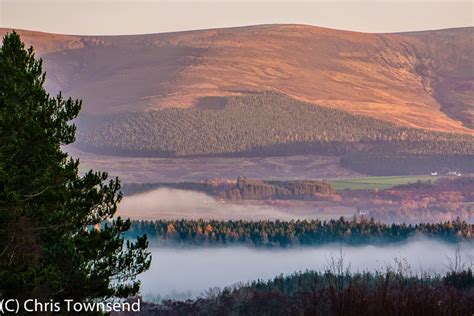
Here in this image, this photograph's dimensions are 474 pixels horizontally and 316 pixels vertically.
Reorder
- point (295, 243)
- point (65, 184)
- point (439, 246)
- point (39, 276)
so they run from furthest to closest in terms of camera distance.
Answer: point (295, 243), point (439, 246), point (65, 184), point (39, 276)

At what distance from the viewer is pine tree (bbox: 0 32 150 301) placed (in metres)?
34.3

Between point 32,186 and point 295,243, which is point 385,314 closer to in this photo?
point 32,186

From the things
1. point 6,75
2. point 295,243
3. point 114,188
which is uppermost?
point 6,75

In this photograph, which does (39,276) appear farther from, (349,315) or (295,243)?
(295,243)

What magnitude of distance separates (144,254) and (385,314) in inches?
517

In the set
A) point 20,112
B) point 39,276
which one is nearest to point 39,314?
point 39,276

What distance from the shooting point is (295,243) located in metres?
194

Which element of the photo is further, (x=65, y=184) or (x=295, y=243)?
(x=295, y=243)

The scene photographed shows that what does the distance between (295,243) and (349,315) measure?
165 metres

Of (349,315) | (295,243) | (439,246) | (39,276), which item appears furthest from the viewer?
(295,243)

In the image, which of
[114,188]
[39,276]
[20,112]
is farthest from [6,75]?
[39,276]

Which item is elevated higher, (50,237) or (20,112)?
(20,112)

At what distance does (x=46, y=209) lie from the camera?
37.1 m

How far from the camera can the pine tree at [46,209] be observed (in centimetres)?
3431
